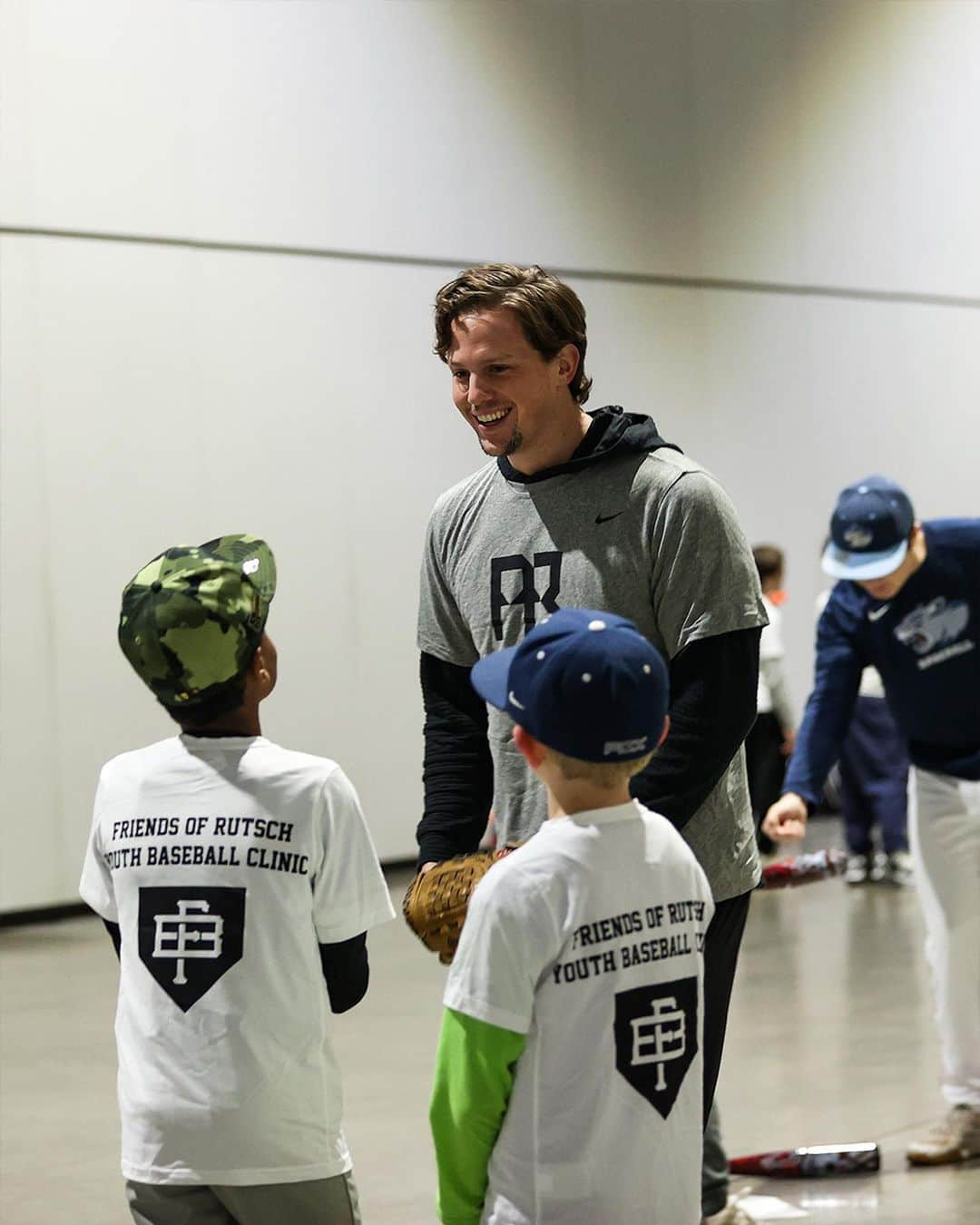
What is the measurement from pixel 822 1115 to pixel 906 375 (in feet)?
29.4

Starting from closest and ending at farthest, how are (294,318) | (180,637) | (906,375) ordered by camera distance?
(180,637) → (294,318) → (906,375)

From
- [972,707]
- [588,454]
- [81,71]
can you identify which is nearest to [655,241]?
[81,71]

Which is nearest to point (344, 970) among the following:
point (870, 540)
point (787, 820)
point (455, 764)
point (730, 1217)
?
point (455, 764)

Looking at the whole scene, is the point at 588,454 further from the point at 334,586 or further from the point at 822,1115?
the point at 334,586

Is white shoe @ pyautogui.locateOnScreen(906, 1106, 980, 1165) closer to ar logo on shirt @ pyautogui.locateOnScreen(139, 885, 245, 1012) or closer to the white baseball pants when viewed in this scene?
the white baseball pants

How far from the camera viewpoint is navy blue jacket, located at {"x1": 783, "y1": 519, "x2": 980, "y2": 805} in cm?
482

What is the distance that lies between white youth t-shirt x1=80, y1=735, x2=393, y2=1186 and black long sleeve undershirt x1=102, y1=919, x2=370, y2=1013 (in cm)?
3

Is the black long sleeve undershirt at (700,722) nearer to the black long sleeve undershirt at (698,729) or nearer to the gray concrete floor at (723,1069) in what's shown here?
the black long sleeve undershirt at (698,729)

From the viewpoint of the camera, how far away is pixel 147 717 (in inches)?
362

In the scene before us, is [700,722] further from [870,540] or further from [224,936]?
[870,540]

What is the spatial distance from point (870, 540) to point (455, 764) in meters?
2.12

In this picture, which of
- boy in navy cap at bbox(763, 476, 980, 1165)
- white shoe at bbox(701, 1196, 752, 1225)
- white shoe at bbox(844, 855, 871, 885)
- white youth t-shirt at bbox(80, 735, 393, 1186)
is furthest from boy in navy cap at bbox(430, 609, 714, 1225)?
white shoe at bbox(844, 855, 871, 885)

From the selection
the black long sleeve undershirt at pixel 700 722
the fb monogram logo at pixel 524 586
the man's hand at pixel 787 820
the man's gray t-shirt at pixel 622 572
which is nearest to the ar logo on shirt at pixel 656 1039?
the black long sleeve undershirt at pixel 700 722

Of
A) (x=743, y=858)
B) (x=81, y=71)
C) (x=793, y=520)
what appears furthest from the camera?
(x=793, y=520)
